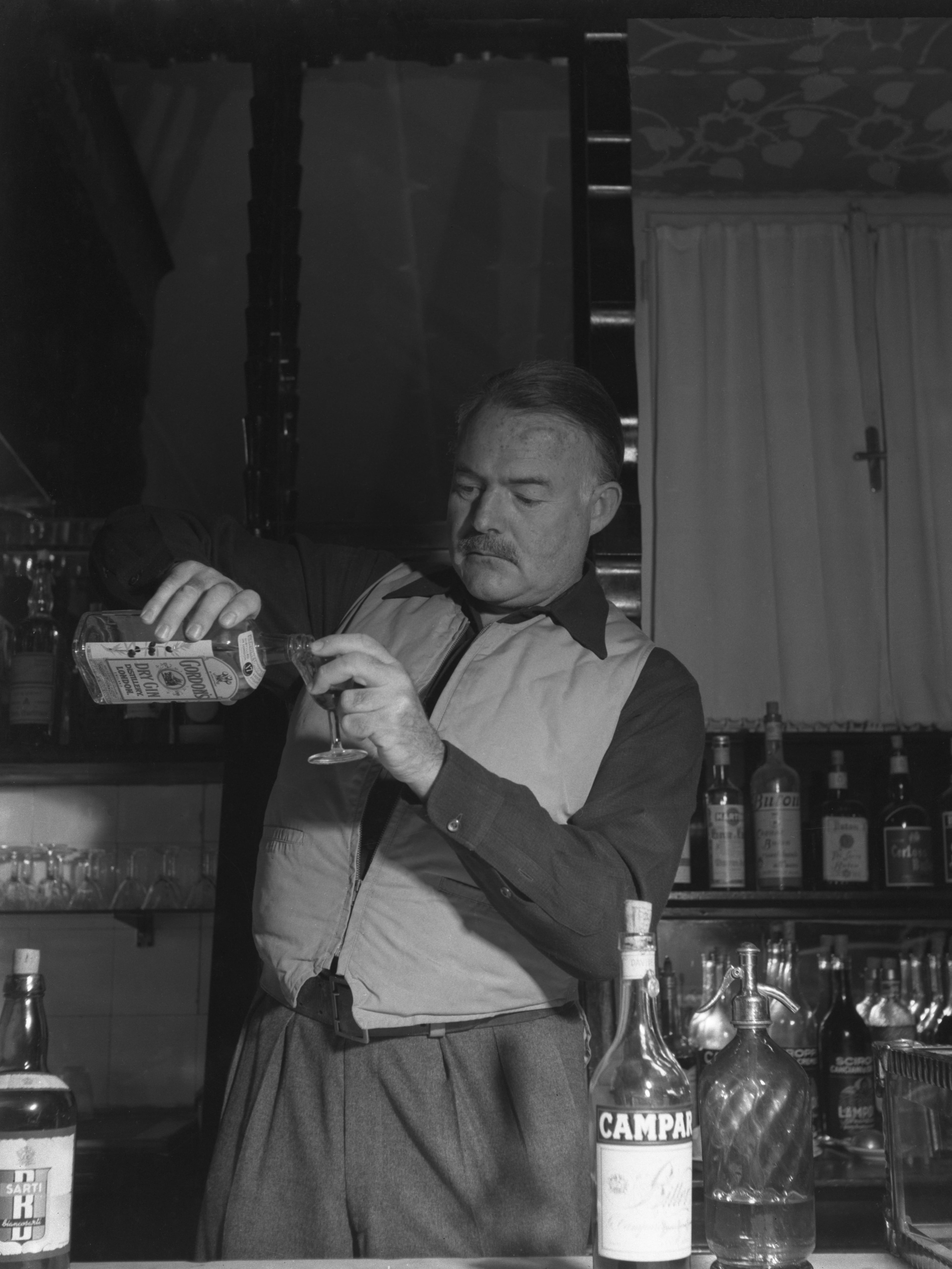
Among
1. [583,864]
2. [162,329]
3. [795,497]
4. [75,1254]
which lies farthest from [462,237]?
[75,1254]

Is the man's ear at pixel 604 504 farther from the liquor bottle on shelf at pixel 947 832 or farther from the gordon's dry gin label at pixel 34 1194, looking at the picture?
the liquor bottle on shelf at pixel 947 832

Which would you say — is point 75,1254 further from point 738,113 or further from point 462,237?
point 738,113

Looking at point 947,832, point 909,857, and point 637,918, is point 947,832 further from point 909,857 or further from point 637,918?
point 637,918

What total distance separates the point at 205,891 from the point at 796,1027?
1.12 meters

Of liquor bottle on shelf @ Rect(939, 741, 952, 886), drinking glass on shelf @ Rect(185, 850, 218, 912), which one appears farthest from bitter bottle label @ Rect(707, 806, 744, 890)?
drinking glass on shelf @ Rect(185, 850, 218, 912)

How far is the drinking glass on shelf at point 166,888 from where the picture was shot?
2266 millimetres

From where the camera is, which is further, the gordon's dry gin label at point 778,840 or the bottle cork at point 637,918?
the gordon's dry gin label at point 778,840

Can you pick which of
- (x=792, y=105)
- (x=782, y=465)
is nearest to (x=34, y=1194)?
(x=782, y=465)

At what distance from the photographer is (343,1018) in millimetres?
1257

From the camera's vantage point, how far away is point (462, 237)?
254 cm

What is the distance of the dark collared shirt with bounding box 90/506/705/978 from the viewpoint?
3.70 ft

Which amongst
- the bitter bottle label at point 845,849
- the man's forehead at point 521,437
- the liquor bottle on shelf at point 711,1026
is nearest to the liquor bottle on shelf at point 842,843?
the bitter bottle label at point 845,849

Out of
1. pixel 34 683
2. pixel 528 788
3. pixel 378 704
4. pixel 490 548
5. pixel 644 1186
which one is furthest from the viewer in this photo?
pixel 34 683

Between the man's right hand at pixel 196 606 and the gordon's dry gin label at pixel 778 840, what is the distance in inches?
60.1
